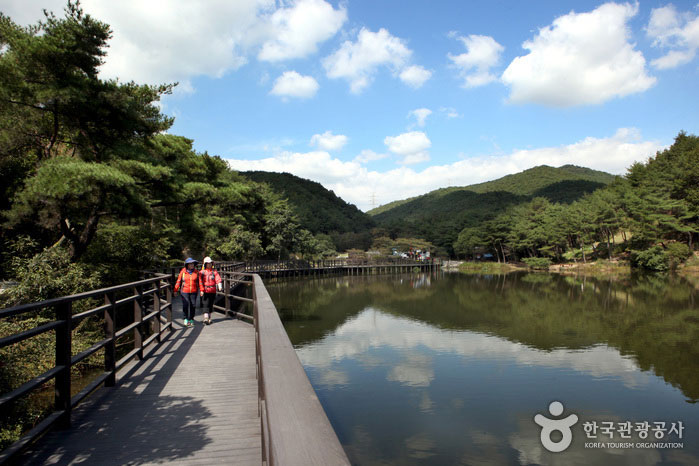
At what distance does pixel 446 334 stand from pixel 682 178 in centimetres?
3804

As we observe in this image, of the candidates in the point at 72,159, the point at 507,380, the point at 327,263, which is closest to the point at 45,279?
the point at 72,159

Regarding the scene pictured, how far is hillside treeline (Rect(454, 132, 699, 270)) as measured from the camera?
3725 centimetres

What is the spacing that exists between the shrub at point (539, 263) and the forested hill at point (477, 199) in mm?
18671

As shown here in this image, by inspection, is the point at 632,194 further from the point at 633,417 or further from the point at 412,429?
the point at 412,429

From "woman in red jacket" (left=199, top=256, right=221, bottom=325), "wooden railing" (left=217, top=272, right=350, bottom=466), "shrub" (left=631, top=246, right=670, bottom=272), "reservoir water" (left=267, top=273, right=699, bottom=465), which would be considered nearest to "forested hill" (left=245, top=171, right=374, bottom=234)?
"shrub" (left=631, top=246, right=670, bottom=272)

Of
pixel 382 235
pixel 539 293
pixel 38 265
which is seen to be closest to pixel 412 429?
pixel 38 265

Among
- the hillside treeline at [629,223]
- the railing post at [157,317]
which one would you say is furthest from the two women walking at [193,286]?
the hillside treeline at [629,223]

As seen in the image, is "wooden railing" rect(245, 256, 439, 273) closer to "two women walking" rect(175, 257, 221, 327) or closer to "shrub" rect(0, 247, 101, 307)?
"shrub" rect(0, 247, 101, 307)

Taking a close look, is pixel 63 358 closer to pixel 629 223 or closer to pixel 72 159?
pixel 72 159

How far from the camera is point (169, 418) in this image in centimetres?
336

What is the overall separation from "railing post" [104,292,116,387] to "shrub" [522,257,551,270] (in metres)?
→ 49.0

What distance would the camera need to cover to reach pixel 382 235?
68750mm

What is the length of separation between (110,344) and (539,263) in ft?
163

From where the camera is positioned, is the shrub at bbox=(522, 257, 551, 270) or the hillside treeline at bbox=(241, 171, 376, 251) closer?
the shrub at bbox=(522, 257, 551, 270)
